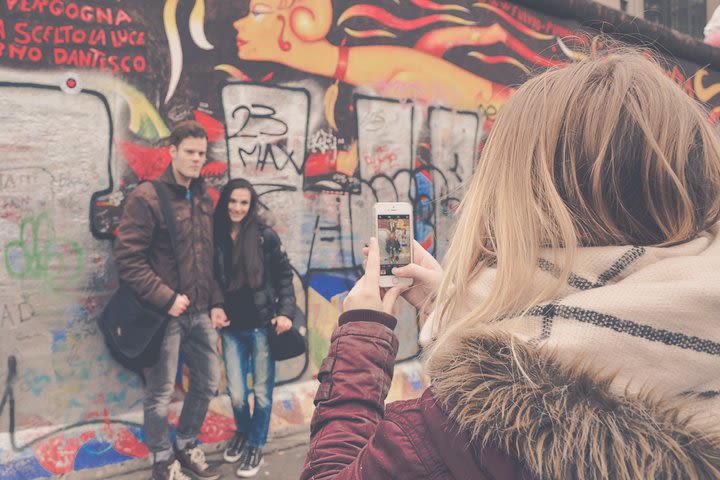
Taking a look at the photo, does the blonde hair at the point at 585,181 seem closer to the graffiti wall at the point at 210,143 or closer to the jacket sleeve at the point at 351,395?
the jacket sleeve at the point at 351,395

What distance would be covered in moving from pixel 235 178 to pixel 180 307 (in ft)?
3.51

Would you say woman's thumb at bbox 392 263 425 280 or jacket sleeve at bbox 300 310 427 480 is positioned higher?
woman's thumb at bbox 392 263 425 280

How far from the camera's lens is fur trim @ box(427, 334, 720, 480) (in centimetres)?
87

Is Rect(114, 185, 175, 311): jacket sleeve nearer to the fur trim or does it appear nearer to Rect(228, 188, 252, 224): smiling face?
Rect(228, 188, 252, 224): smiling face

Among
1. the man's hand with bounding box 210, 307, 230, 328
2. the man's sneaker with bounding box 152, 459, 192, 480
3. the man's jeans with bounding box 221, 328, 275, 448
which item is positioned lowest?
the man's sneaker with bounding box 152, 459, 192, 480

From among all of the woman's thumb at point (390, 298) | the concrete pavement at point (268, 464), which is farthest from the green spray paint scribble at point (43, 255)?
the woman's thumb at point (390, 298)

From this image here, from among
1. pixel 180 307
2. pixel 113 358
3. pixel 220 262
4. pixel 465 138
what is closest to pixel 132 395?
pixel 113 358

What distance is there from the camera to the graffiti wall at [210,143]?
3682mm

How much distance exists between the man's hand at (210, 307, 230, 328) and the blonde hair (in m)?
3.17

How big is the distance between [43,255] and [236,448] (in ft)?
5.90

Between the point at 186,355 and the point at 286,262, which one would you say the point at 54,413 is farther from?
the point at 286,262

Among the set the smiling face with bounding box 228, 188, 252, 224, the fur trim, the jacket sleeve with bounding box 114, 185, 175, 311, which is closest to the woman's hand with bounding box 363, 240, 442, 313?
the fur trim

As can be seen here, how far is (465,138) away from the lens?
5.81m

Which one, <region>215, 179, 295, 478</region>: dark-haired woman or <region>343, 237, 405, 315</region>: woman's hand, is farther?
<region>215, 179, 295, 478</region>: dark-haired woman
